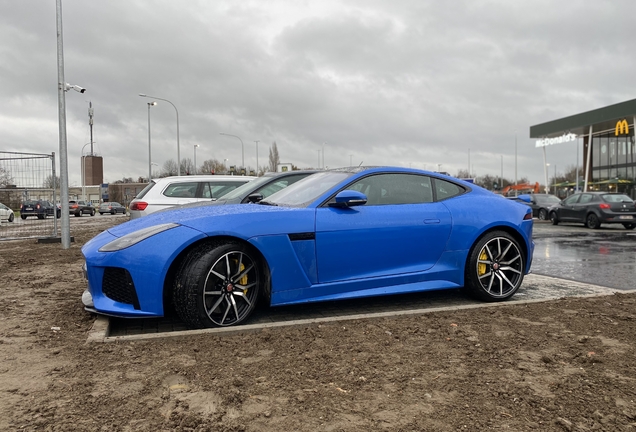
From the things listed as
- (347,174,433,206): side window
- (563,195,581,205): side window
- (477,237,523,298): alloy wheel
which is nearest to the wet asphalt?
(477,237,523,298): alloy wheel

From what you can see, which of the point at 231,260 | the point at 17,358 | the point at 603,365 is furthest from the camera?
the point at 231,260

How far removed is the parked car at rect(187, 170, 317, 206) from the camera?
20.7 feet

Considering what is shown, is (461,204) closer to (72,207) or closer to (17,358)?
(17,358)

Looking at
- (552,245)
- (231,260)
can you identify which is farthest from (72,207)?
(231,260)

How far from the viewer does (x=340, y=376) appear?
9.75ft

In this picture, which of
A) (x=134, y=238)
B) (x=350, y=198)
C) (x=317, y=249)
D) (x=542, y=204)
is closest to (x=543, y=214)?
(x=542, y=204)

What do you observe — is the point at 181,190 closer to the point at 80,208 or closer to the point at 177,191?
the point at 177,191

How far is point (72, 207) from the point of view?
4628 cm

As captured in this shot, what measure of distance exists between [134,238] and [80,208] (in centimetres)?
4823

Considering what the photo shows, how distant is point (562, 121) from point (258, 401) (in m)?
52.3

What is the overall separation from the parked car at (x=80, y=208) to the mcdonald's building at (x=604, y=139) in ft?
150

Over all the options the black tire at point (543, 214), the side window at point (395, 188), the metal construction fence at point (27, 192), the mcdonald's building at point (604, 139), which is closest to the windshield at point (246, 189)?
the side window at point (395, 188)

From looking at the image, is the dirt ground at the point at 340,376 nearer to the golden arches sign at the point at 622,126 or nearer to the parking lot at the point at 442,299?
the parking lot at the point at 442,299

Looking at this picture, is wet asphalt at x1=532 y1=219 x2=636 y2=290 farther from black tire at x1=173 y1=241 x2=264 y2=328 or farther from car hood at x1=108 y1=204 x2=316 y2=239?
black tire at x1=173 y1=241 x2=264 y2=328
